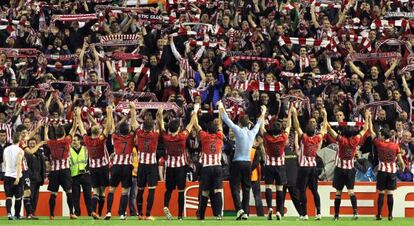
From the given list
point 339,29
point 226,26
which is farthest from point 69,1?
point 339,29

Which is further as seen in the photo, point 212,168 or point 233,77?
point 233,77

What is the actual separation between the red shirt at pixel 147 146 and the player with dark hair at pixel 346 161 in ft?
14.3

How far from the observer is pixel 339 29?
40969 mm

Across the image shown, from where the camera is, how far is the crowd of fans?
121 feet

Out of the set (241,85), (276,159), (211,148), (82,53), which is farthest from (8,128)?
(276,159)

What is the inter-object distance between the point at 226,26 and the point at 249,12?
1466mm

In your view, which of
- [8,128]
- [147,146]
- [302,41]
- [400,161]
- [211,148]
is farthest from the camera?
[302,41]

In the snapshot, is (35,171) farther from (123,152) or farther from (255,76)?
(255,76)

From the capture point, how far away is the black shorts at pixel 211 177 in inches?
1243

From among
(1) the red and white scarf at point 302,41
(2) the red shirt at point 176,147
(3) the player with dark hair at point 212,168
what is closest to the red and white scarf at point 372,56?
(1) the red and white scarf at point 302,41

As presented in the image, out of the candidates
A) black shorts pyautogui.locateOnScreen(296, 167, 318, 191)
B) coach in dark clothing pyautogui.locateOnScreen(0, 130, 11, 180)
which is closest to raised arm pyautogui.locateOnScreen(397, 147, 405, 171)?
black shorts pyautogui.locateOnScreen(296, 167, 318, 191)

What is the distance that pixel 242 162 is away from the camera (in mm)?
32312

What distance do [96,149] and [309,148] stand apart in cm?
520

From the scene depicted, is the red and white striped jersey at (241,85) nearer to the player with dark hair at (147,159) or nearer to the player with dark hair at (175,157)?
the player with dark hair at (175,157)
